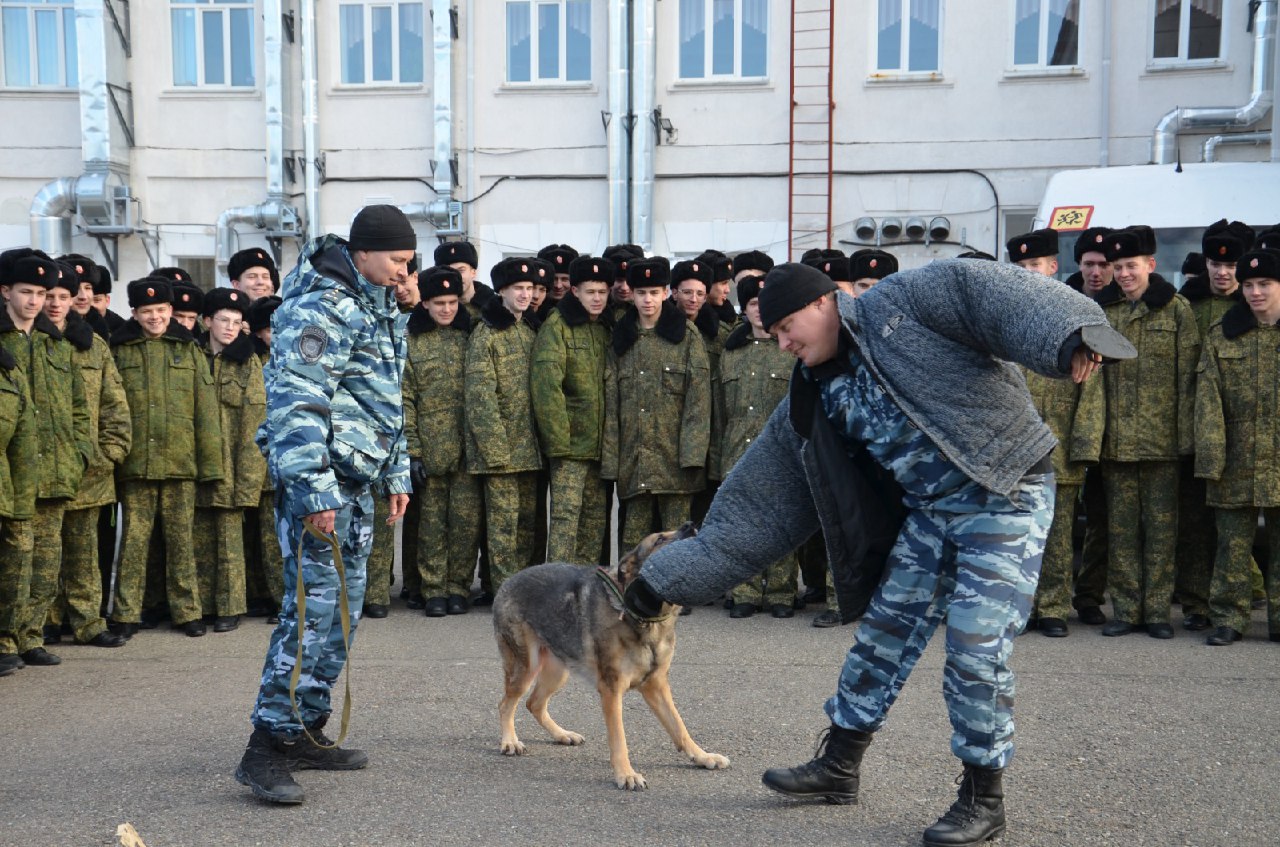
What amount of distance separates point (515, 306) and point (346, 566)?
3.89 meters

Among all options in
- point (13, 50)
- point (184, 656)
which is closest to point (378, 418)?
point (184, 656)

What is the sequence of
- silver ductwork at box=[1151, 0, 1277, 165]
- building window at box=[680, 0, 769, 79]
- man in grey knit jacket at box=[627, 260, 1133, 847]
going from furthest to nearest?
building window at box=[680, 0, 769, 79] → silver ductwork at box=[1151, 0, 1277, 165] → man in grey knit jacket at box=[627, 260, 1133, 847]

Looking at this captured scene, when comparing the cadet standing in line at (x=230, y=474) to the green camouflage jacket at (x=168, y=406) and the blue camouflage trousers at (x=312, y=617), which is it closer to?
the green camouflage jacket at (x=168, y=406)

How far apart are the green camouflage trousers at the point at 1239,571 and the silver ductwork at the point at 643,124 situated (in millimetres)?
11665

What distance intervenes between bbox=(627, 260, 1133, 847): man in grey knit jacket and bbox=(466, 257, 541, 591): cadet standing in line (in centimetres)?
394

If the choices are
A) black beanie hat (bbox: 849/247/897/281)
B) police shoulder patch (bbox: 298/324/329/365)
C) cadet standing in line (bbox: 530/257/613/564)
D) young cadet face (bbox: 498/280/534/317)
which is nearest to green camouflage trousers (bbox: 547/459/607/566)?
cadet standing in line (bbox: 530/257/613/564)

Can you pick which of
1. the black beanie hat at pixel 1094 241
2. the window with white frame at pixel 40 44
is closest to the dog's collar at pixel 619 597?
the black beanie hat at pixel 1094 241

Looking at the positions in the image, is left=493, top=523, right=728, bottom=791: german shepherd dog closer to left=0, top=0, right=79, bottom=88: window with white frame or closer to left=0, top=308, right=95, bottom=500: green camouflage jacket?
left=0, top=308, right=95, bottom=500: green camouflage jacket

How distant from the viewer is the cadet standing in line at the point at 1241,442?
24.7 feet

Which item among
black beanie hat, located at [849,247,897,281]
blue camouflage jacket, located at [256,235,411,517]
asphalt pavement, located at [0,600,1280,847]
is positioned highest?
black beanie hat, located at [849,247,897,281]

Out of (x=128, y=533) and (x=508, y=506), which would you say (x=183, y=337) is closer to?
(x=128, y=533)

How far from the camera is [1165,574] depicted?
788 cm

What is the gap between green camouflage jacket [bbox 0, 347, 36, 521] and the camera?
700 cm

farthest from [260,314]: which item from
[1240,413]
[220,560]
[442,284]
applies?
[1240,413]
